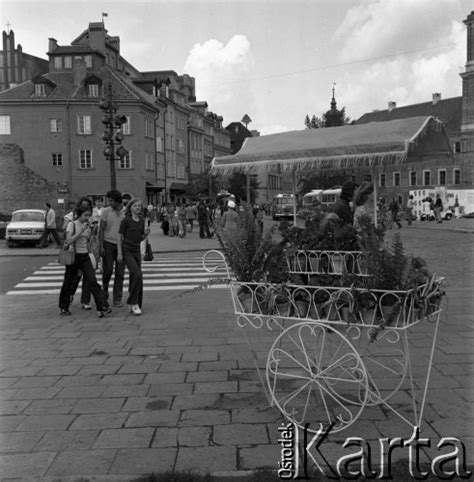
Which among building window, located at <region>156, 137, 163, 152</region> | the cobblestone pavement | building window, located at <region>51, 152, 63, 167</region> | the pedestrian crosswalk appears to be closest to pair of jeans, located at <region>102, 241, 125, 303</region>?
the cobblestone pavement

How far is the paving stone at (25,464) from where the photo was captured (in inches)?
133

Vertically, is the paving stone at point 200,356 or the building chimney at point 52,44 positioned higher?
the building chimney at point 52,44

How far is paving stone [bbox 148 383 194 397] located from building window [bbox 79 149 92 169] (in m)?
50.3

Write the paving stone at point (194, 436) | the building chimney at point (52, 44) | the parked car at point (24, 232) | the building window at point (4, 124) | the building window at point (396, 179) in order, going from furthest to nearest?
the building window at point (396, 179), the building chimney at point (52, 44), the building window at point (4, 124), the parked car at point (24, 232), the paving stone at point (194, 436)

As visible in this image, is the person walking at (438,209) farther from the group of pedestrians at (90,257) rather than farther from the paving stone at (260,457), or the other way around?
the paving stone at (260,457)

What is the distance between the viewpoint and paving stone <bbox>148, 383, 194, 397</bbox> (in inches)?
189

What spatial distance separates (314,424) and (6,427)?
2266 mm

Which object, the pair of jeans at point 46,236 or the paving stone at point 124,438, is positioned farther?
the pair of jeans at point 46,236

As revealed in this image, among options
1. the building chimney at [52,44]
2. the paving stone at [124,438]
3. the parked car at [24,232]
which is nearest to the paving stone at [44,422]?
the paving stone at [124,438]

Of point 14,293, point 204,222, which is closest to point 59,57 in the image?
point 204,222

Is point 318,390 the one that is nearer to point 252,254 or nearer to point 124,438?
point 252,254

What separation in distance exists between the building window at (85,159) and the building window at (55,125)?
285 cm

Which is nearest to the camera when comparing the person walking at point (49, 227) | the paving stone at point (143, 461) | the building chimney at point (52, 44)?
the paving stone at point (143, 461)

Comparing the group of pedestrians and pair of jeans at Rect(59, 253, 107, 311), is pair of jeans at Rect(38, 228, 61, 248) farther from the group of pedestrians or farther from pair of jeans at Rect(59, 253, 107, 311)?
pair of jeans at Rect(59, 253, 107, 311)
